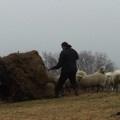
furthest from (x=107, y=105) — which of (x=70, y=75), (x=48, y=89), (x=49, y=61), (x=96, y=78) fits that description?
(x=49, y=61)

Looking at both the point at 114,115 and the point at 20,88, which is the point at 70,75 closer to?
the point at 20,88

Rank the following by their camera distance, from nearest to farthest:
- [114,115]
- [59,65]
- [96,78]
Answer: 1. [114,115]
2. [59,65]
3. [96,78]

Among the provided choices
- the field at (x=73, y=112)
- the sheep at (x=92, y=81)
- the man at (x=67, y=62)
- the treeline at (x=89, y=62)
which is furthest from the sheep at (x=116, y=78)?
the treeline at (x=89, y=62)

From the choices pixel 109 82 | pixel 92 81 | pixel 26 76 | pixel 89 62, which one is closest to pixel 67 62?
pixel 26 76

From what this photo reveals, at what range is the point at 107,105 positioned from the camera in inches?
753

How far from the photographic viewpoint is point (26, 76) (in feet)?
88.6

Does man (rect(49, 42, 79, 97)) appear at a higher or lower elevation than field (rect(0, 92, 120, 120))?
higher

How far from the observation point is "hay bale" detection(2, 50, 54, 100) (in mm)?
26703

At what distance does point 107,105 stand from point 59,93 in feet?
28.9

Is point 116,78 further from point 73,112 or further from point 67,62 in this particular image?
point 73,112

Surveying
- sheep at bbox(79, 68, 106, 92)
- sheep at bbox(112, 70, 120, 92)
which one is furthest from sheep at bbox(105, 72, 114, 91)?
sheep at bbox(79, 68, 106, 92)

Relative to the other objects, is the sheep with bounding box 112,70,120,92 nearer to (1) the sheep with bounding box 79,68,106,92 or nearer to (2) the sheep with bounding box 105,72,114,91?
(2) the sheep with bounding box 105,72,114,91

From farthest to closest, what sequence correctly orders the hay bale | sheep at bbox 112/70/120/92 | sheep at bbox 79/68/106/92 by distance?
sheep at bbox 79/68/106/92 < sheep at bbox 112/70/120/92 < the hay bale

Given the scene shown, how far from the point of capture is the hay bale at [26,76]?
26703 mm
